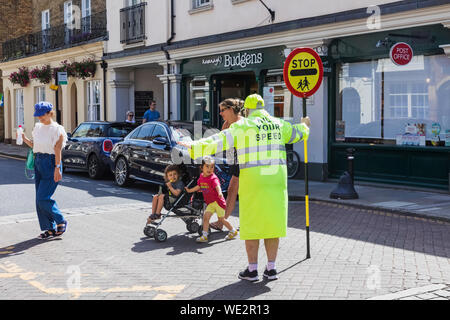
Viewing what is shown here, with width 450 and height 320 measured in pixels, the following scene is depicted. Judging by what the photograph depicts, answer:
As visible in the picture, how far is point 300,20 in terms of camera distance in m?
14.4

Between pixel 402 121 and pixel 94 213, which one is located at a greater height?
pixel 402 121

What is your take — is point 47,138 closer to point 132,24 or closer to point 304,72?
point 304,72

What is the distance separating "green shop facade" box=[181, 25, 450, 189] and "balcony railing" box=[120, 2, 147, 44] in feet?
22.4

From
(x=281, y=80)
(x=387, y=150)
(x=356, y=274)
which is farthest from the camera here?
(x=281, y=80)

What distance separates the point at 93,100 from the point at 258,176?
20.3 metres

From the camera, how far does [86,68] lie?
78.7ft

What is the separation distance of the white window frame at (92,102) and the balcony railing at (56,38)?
6.06 ft

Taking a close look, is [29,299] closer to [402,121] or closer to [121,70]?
[402,121]

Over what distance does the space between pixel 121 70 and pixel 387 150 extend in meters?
12.9

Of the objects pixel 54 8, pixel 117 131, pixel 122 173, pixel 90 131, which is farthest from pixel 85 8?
pixel 122 173

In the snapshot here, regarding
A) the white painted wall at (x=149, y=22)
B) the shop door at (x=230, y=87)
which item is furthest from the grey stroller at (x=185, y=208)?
the white painted wall at (x=149, y=22)

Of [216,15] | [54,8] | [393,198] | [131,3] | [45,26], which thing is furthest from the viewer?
[45,26]

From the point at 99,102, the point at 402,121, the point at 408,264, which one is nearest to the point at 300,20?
the point at 402,121

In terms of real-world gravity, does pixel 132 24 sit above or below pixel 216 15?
above
